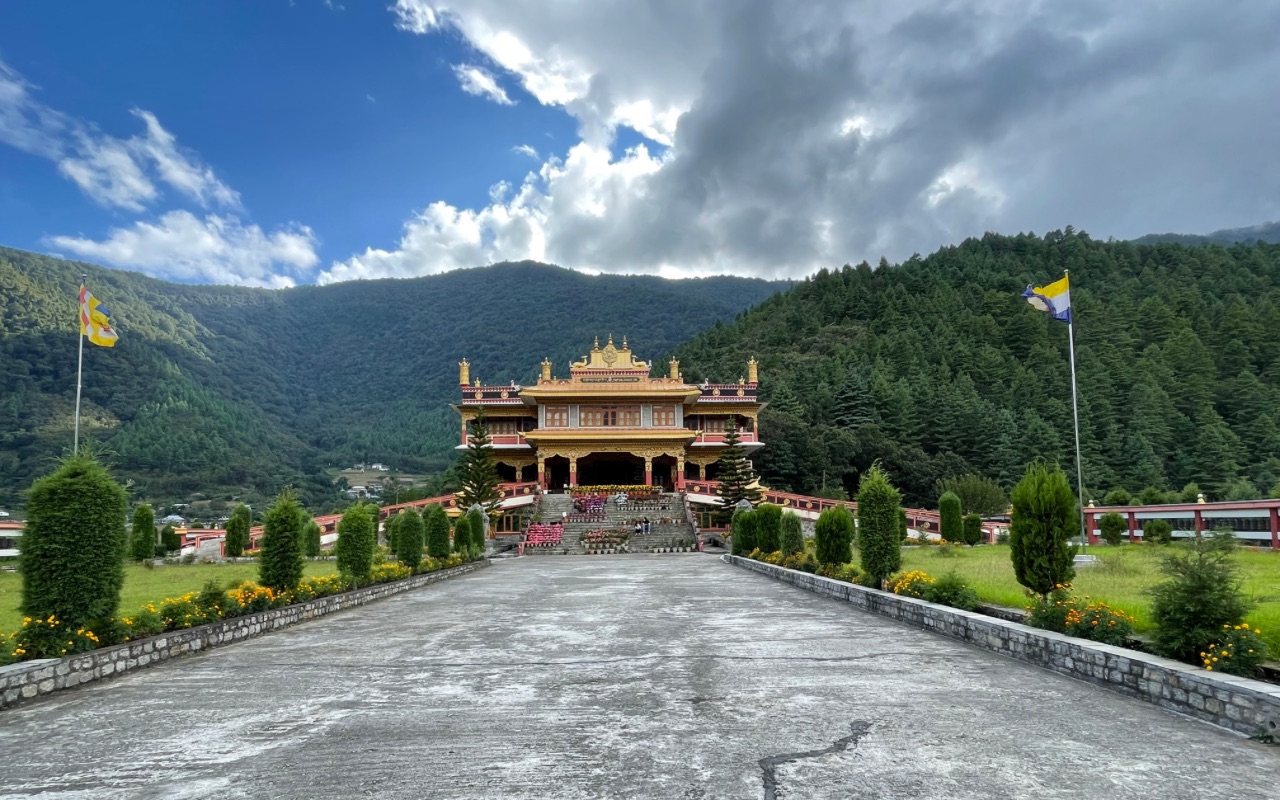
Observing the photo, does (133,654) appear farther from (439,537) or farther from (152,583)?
(439,537)

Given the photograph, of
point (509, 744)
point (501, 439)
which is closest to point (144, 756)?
point (509, 744)

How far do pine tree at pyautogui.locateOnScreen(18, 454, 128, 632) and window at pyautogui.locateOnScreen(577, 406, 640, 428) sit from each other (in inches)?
1231

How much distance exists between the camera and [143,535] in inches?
874

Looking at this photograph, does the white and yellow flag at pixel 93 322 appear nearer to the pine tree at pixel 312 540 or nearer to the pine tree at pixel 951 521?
the pine tree at pixel 312 540

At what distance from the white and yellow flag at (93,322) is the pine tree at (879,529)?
546 inches

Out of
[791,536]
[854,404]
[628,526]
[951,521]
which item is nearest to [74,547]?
[791,536]

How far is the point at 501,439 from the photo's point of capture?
4028 centimetres

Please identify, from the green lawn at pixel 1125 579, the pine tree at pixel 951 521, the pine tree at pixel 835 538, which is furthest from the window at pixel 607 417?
the pine tree at pixel 835 538

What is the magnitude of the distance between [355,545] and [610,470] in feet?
97.7

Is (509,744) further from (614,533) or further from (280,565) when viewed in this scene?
(614,533)

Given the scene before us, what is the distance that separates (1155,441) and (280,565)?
187 feet

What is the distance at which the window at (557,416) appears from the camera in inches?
1524

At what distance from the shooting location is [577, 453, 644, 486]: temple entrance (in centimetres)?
4130

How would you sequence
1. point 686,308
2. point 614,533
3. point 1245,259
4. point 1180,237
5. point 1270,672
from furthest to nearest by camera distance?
point 1180,237 < point 686,308 < point 1245,259 < point 614,533 < point 1270,672
